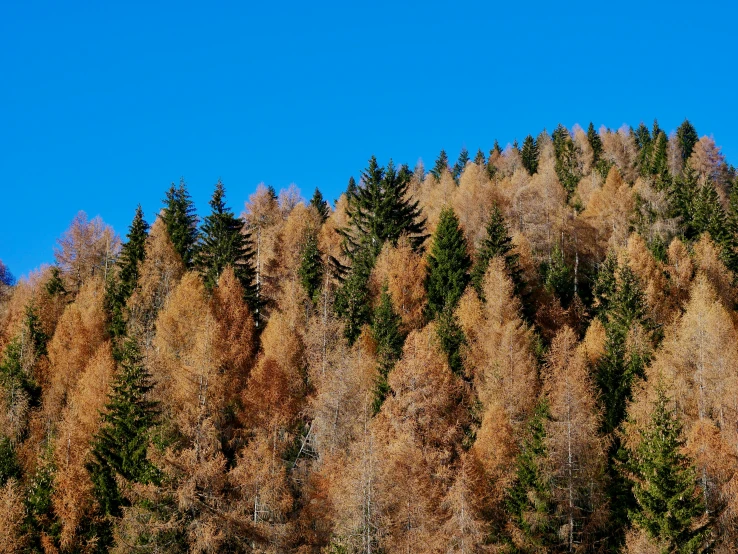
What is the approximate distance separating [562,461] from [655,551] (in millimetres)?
5580

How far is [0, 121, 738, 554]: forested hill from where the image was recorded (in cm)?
3014

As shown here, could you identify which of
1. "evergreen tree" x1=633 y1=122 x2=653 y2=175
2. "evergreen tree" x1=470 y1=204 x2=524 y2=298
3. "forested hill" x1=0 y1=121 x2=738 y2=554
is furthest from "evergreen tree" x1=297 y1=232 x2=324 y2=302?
"evergreen tree" x1=633 y1=122 x2=653 y2=175

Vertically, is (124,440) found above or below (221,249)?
below

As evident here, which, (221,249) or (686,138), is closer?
(221,249)

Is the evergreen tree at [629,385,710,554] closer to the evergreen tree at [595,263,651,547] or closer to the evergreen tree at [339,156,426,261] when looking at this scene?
the evergreen tree at [595,263,651,547]

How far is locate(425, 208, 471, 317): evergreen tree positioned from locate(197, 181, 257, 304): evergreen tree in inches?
640

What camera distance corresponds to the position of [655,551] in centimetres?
2780

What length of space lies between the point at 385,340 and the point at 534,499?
1678cm

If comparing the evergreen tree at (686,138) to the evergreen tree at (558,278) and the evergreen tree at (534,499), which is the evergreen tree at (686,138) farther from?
the evergreen tree at (534,499)

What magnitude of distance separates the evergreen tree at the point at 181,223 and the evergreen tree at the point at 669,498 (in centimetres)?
4797

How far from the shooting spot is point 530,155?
122 m

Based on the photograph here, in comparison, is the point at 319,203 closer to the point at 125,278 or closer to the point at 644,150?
the point at 125,278

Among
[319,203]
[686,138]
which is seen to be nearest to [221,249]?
[319,203]

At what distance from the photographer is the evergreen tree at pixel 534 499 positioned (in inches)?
1182
